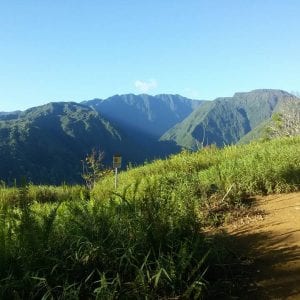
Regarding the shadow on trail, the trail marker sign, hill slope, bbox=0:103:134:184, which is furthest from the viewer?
hill slope, bbox=0:103:134:184

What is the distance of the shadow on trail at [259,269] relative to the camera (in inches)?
136

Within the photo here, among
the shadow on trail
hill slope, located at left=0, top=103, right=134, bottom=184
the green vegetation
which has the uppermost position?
the green vegetation

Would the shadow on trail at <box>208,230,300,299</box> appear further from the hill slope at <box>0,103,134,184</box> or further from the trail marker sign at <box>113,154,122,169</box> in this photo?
the hill slope at <box>0,103,134,184</box>

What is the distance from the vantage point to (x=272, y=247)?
4434 millimetres

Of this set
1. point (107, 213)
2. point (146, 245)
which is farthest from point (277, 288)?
point (107, 213)

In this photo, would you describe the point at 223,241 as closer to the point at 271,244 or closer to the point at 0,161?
the point at 271,244

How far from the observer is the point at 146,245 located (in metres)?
3.78

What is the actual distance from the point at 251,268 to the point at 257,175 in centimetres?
373

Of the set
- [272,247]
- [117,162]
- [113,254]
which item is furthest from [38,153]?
[113,254]

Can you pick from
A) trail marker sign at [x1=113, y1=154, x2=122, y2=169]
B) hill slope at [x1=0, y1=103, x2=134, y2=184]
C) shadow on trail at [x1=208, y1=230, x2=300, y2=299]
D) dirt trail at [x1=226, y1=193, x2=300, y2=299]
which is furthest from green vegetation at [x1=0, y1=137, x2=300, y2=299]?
hill slope at [x1=0, y1=103, x2=134, y2=184]

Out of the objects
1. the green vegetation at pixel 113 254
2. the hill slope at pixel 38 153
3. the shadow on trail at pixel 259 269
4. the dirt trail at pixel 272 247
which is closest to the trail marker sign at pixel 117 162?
the dirt trail at pixel 272 247

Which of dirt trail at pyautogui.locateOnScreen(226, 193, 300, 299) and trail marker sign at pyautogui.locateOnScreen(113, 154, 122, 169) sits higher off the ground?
trail marker sign at pyautogui.locateOnScreen(113, 154, 122, 169)

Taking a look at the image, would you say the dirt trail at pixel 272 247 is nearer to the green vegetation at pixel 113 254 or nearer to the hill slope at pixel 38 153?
the green vegetation at pixel 113 254

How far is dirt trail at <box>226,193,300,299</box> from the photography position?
11.5 ft
